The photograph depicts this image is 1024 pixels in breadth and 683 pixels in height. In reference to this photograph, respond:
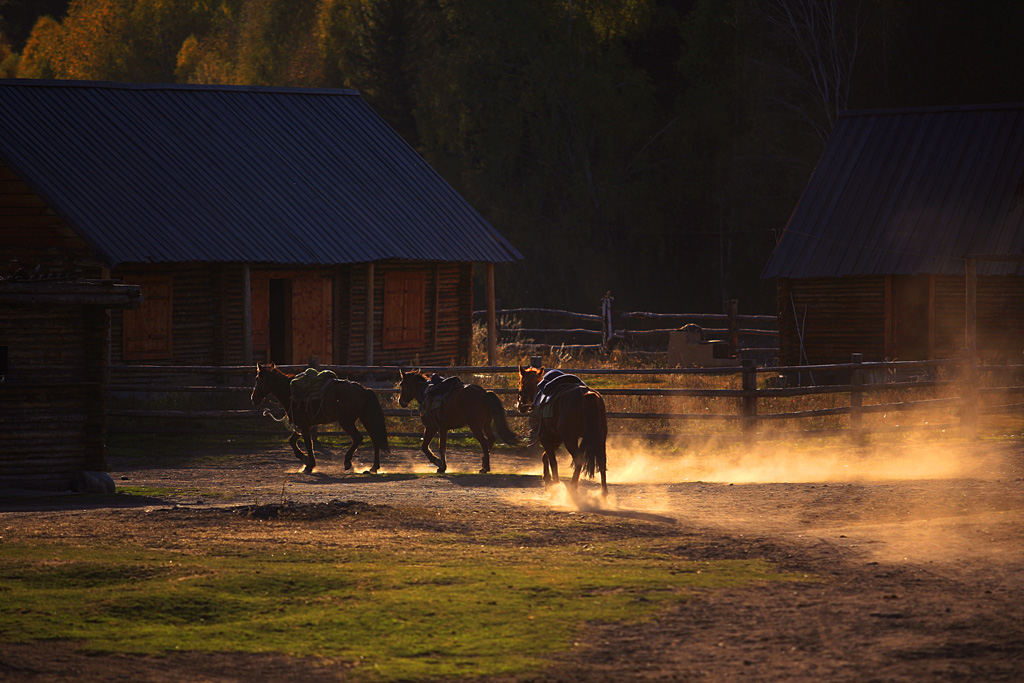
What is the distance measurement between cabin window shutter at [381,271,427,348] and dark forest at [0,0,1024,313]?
2186 centimetres

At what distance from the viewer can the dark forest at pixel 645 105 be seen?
154 feet

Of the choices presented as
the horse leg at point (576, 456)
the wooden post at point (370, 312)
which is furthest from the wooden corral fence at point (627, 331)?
the horse leg at point (576, 456)

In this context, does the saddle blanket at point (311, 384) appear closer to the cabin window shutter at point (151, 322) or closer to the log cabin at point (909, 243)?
the cabin window shutter at point (151, 322)

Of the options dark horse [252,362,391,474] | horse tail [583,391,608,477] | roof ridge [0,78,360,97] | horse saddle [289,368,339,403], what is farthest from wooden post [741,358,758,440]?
roof ridge [0,78,360,97]

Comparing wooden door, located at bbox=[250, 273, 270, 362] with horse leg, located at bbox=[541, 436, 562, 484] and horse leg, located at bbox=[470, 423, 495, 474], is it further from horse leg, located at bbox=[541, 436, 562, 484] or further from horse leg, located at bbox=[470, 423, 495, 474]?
horse leg, located at bbox=[541, 436, 562, 484]

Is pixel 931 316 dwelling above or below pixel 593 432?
above

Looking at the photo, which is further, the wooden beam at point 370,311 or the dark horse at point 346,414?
the wooden beam at point 370,311

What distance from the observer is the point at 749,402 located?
60.9ft

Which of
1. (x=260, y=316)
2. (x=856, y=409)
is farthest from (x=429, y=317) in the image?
(x=856, y=409)

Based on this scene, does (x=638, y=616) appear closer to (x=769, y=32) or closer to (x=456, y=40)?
(x=769, y=32)

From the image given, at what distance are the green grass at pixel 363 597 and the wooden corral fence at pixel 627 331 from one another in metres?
18.2

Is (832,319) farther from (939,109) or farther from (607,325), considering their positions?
(607,325)

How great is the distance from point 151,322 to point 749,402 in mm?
12489

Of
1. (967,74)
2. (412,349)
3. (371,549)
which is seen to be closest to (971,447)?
(371,549)
